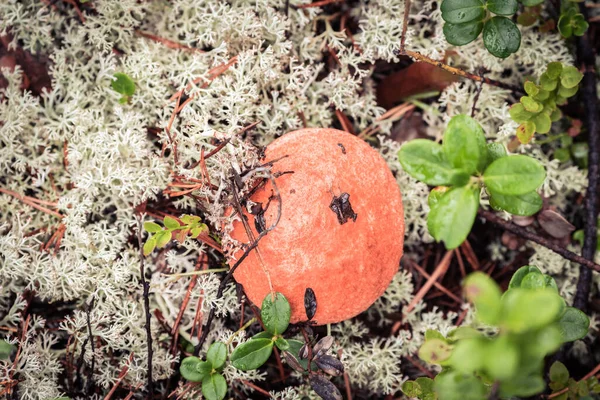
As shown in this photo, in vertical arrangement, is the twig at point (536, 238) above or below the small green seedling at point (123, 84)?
below

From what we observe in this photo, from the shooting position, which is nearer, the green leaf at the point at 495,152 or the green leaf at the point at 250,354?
the green leaf at the point at 495,152

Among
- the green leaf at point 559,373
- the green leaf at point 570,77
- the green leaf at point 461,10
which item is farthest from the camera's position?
the green leaf at point 570,77

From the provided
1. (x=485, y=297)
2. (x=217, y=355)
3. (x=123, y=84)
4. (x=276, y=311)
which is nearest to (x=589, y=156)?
(x=485, y=297)

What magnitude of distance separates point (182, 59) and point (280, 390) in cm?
188

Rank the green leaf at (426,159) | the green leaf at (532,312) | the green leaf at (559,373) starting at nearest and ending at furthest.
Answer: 1. the green leaf at (532,312)
2. the green leaf at (426,159)
3. the green leaf at (559,373)

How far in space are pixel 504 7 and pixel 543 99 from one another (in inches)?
24.0

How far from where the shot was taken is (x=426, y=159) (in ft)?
5.95

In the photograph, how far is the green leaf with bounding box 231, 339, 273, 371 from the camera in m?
2.11

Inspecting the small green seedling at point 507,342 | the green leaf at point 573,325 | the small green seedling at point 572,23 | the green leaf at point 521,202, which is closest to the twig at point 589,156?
the small green seedling at point 572,23

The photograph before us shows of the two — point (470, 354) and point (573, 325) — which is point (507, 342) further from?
point (573, 325)

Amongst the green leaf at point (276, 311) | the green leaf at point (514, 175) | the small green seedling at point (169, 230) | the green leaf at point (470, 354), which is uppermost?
the green leaf at point (514, 175)

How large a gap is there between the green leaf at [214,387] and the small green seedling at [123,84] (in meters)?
1.49

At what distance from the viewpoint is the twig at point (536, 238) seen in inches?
97.7

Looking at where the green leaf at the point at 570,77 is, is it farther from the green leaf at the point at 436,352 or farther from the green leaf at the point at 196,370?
the green leaf at the point at 196,370
